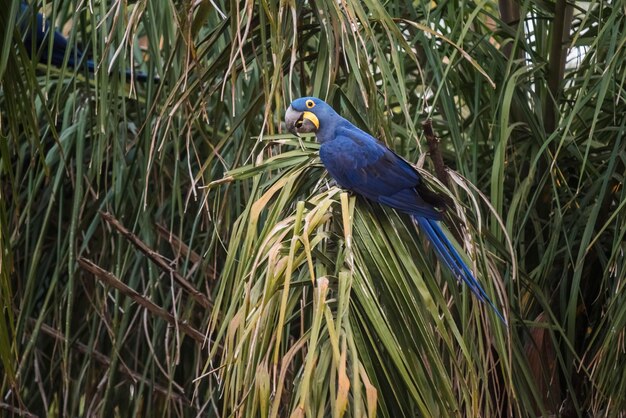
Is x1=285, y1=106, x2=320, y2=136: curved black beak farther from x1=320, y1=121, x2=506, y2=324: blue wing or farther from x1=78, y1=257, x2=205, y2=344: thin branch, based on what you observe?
x1=78, y1=257, x2=205, y2=344: thin branch

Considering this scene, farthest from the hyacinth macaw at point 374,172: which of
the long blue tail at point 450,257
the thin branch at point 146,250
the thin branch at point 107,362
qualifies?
the thin branch at point 107,362

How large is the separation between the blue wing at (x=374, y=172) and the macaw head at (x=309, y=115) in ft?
0.15

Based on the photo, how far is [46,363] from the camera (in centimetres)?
293

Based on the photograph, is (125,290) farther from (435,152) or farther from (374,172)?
(435,152)

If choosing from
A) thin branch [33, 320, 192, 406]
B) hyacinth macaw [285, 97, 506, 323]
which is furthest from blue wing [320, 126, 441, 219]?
thin branch [33, 320, 192, 406]

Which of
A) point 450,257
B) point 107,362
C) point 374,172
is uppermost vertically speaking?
point 374,172

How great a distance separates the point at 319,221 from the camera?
1357 mm

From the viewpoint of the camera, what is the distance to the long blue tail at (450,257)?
1579 millimetres

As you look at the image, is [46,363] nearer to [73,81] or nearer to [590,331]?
[73,81]

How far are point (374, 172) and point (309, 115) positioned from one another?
0.20 m

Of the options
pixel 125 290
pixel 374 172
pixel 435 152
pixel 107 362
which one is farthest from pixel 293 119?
pixel 107 362

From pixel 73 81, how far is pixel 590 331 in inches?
53.7

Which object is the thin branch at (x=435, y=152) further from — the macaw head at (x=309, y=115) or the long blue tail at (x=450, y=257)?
the macaw head at (x=309, y=115)

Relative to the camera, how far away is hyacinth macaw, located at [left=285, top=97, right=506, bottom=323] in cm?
163
